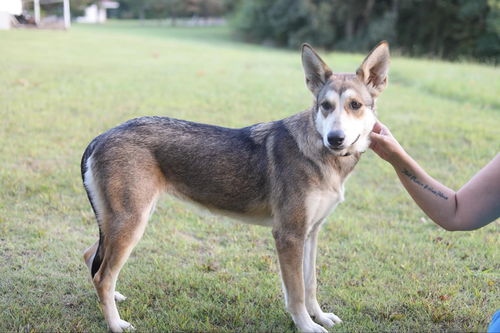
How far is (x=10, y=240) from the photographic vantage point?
16.8 ft

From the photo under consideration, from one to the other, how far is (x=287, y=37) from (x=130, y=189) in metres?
36.4

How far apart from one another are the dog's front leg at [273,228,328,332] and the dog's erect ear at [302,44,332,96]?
3.79 ft

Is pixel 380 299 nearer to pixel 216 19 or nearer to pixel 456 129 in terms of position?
pixel 456 129

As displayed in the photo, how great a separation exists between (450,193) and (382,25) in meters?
33.8

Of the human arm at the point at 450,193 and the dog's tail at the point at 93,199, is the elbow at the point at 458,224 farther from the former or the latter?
the dog's tail at the point at 93,199

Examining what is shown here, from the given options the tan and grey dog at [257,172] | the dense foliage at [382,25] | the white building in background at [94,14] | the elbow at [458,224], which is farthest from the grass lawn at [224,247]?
the white building in background at [94,14]

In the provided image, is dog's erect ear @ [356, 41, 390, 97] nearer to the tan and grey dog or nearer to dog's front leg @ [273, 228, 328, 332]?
the tan and grey dog

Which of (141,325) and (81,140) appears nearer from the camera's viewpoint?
Result: (141,325)

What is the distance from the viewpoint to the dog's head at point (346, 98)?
3498 millimetres

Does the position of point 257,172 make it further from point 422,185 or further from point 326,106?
point 422,185

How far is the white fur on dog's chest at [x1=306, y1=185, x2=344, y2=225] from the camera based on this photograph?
148 inches

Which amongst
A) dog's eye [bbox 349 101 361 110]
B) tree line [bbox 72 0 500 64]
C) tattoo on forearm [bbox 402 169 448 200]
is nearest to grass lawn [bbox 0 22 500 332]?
tattoo on forearm [bbox 402 169 448 200]

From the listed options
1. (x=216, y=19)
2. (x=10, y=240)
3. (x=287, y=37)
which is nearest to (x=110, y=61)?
(x=10, y=240)

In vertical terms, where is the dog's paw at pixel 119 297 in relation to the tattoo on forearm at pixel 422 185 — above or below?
below
